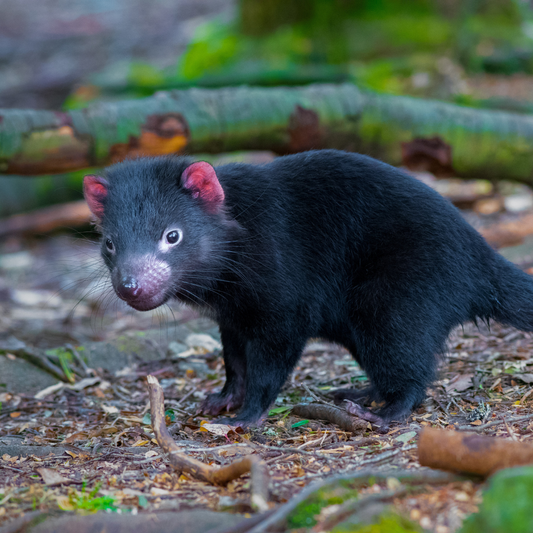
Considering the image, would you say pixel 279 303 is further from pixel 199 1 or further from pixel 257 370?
pixel 199 1

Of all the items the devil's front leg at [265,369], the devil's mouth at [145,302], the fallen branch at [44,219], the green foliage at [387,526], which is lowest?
the fallen branch at [44,219]

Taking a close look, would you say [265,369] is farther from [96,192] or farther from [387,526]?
[387,526]

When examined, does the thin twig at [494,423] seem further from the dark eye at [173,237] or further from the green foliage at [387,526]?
the dark eye at [173,237]

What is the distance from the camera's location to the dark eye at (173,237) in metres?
3.59

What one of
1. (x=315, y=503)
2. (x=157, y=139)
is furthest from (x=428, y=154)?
(x=315, y=503)

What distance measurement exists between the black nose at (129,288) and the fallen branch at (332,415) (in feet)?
3.98

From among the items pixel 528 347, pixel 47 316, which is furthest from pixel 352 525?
pixel 47 316

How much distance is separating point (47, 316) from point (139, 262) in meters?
3.94

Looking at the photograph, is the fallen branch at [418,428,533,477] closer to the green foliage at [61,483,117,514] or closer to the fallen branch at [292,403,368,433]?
the fallen branch at [292,403,368,433]

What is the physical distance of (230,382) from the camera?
4.22 metres

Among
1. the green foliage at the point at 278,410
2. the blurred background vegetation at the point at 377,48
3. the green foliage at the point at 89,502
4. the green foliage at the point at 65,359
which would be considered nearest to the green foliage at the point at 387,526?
the green foliage at the point at 89,502

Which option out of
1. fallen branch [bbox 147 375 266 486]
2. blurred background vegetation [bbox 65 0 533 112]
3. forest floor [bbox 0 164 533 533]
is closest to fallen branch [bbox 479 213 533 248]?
forest floor [bbox 0 164 533 533]

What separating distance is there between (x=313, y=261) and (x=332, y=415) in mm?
889

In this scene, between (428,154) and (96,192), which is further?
(428,154)
